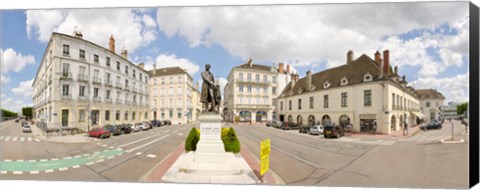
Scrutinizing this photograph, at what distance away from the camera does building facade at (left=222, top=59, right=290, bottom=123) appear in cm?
583

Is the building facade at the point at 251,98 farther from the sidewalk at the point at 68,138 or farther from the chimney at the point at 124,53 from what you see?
the sidewalk at the point at 68,138

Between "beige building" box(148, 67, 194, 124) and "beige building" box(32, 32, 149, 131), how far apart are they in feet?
1.21

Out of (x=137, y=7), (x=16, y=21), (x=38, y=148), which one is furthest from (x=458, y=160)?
(x=16, y=21)

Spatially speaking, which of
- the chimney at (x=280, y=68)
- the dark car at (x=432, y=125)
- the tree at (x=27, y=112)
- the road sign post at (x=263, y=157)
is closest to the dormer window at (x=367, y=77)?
the dark car at (x=432, y=125)

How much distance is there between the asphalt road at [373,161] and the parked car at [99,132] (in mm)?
3603

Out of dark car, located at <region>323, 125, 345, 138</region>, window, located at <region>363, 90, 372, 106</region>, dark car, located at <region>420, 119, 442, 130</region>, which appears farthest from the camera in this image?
dark car, located at <region>323, 125, 345, 138</region>

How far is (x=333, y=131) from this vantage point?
5570 millimetres

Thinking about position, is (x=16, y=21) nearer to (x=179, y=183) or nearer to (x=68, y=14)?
(x=68, y=14)

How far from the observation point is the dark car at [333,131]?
218 inches

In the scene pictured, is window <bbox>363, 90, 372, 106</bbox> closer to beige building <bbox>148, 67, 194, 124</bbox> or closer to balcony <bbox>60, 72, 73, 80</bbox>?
beige building <bbox>148, 67, 194, 124</bbox>

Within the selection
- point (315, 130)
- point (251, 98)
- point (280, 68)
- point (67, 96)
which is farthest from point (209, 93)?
point (67, 96)

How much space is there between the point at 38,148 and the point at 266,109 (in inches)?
240

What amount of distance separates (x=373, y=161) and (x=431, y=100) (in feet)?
6.20

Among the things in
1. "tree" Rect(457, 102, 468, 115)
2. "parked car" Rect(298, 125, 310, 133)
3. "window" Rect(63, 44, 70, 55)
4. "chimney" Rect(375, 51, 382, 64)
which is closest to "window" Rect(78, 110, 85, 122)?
"window" Rect(63, 44, 70, 55)
